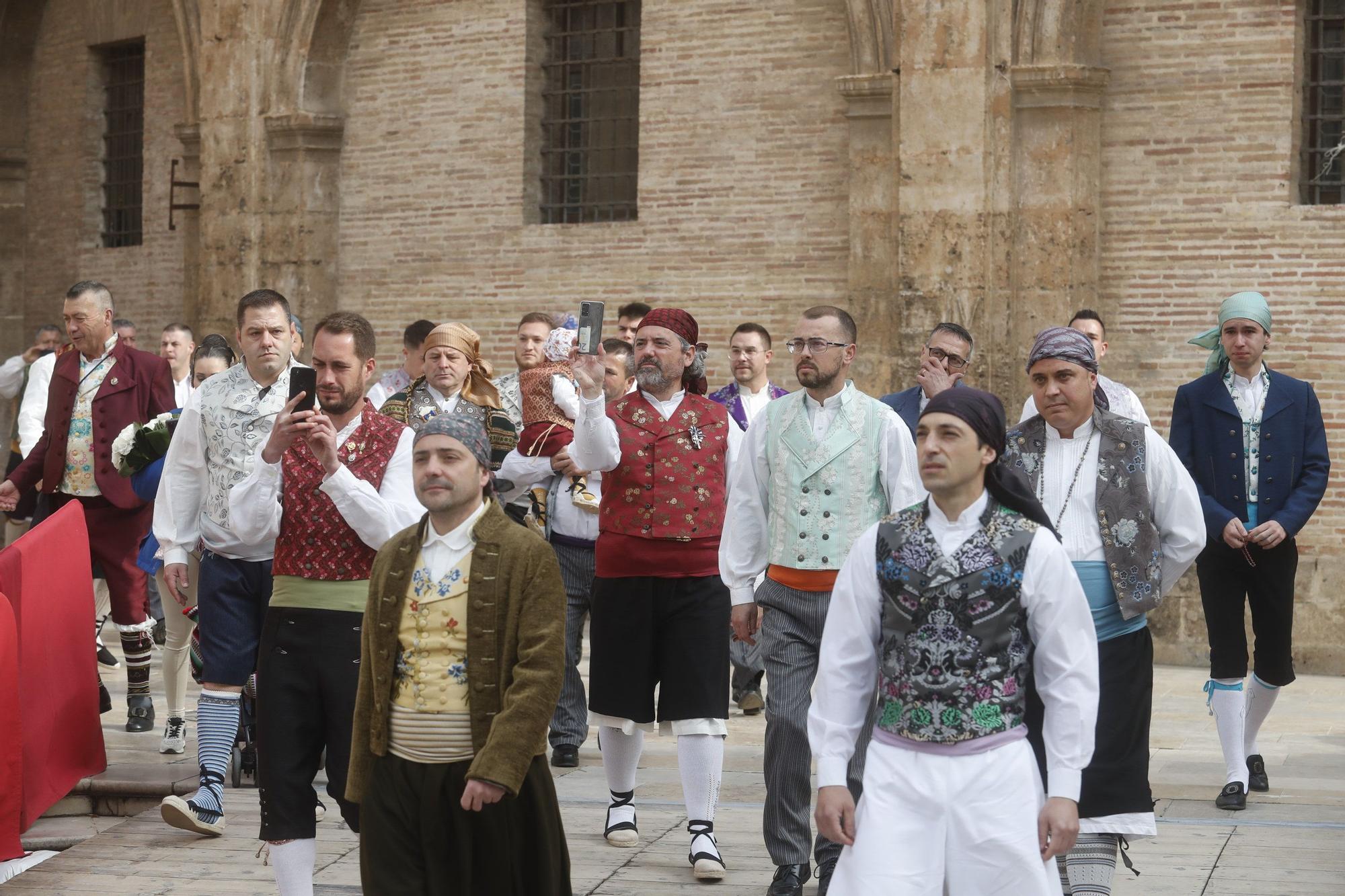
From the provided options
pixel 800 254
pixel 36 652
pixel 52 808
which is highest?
pixel 800 254

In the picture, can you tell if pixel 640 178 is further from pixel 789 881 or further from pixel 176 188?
pixel 789 881

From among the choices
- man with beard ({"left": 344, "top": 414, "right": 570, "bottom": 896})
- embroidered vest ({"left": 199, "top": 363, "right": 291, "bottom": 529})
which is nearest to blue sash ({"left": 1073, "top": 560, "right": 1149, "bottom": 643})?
man with beard ({"left": 344, "top": 414, "right": 570, "bottom": 896})

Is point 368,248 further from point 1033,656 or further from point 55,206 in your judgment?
point 1033,656

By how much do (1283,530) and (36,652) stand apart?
16.6ft

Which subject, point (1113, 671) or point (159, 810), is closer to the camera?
point (1113, 671)

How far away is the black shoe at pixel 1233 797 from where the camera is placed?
7051 mm

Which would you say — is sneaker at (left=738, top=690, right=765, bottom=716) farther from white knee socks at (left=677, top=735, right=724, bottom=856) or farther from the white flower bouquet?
the white flower bouquet

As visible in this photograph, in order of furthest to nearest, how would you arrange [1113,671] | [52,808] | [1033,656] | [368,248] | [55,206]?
[55,206]
[368,248]
[52,808]
[1113,671]
[1033,656]

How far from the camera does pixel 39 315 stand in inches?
720

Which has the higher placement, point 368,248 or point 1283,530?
point 368,248

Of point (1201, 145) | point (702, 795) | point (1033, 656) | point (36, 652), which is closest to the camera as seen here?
point (1033, 656)

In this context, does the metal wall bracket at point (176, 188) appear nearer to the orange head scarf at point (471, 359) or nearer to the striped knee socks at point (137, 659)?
the striped knee socks at point (137, 659)

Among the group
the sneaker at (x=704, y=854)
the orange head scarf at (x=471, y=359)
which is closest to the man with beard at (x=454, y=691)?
the sneaker at (x=704, y=854)

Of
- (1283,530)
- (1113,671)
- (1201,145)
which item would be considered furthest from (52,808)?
(1201,145)
